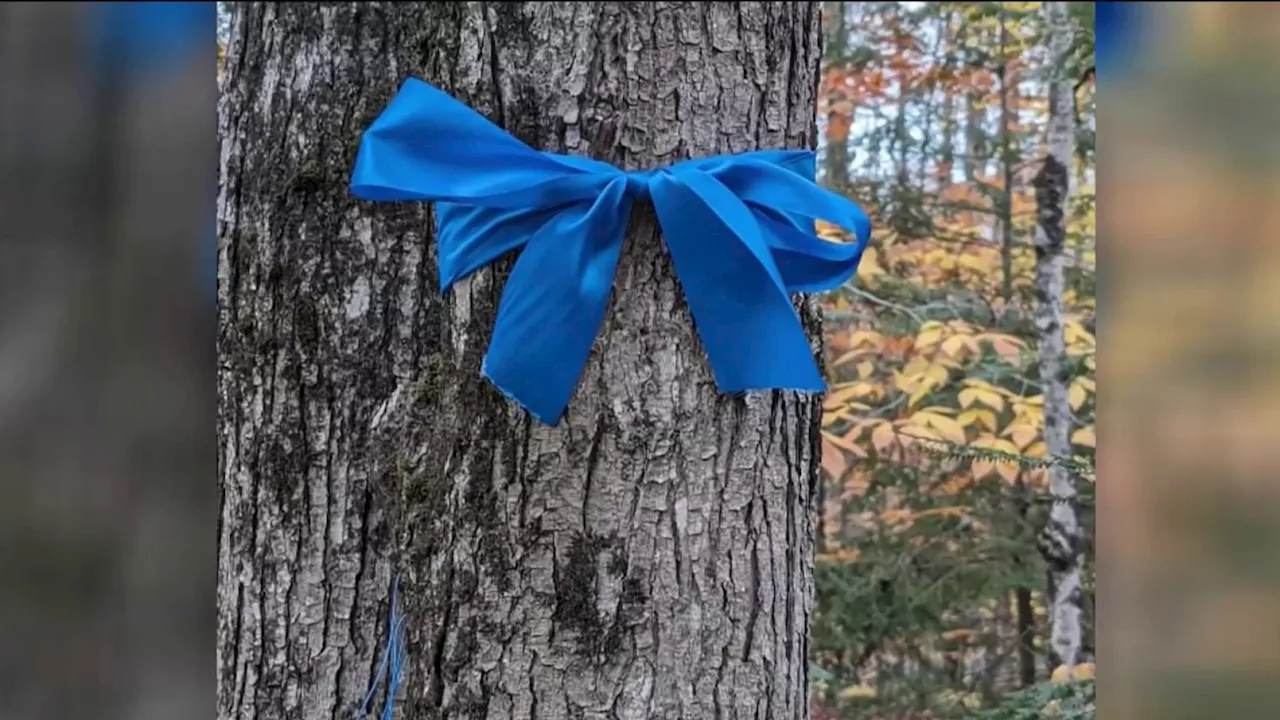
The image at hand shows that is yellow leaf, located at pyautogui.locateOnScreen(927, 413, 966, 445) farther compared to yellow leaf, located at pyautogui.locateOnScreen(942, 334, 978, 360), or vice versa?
yellow leaf, located at pyautogui.locateOnScreen(942, 334, 978, 360)

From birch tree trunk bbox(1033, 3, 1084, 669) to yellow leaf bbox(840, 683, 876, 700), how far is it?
0.75m

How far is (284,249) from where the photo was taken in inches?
49.3

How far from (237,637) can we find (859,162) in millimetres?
3769

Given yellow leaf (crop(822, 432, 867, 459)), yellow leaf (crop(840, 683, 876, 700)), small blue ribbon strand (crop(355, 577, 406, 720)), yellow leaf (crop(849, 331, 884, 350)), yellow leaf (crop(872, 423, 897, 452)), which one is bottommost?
yellow leaf (crop(840, 683, 876, 700))

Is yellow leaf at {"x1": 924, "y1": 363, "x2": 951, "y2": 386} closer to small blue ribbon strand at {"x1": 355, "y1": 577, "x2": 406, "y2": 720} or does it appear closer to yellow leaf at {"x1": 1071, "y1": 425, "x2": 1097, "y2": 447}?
yellow leaf at {"x1": 1071, "y1": 425, "x2": 1097, "y2": 447}

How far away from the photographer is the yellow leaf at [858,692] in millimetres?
4121

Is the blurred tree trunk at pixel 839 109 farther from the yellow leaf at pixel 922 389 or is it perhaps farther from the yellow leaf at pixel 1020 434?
the yellow leaf at pixel 1020 434

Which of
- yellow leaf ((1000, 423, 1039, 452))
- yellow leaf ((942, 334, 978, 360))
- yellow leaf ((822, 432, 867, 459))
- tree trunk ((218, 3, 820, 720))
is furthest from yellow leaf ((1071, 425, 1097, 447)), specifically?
tree trunk ((218, 3, 820, 720))

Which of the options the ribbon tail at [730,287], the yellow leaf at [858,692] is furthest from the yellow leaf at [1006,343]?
the ribbon tail at [730,287]

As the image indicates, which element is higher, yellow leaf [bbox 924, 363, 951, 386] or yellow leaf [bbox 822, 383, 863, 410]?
yellow leaf [bbox 924, 363, 951, 386]

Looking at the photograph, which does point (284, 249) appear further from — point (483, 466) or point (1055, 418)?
point (1055, 418)

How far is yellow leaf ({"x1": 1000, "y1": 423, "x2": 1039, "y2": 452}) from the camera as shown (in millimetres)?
3475

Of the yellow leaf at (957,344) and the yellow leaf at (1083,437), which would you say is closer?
the yellow leaf at (957,344)
